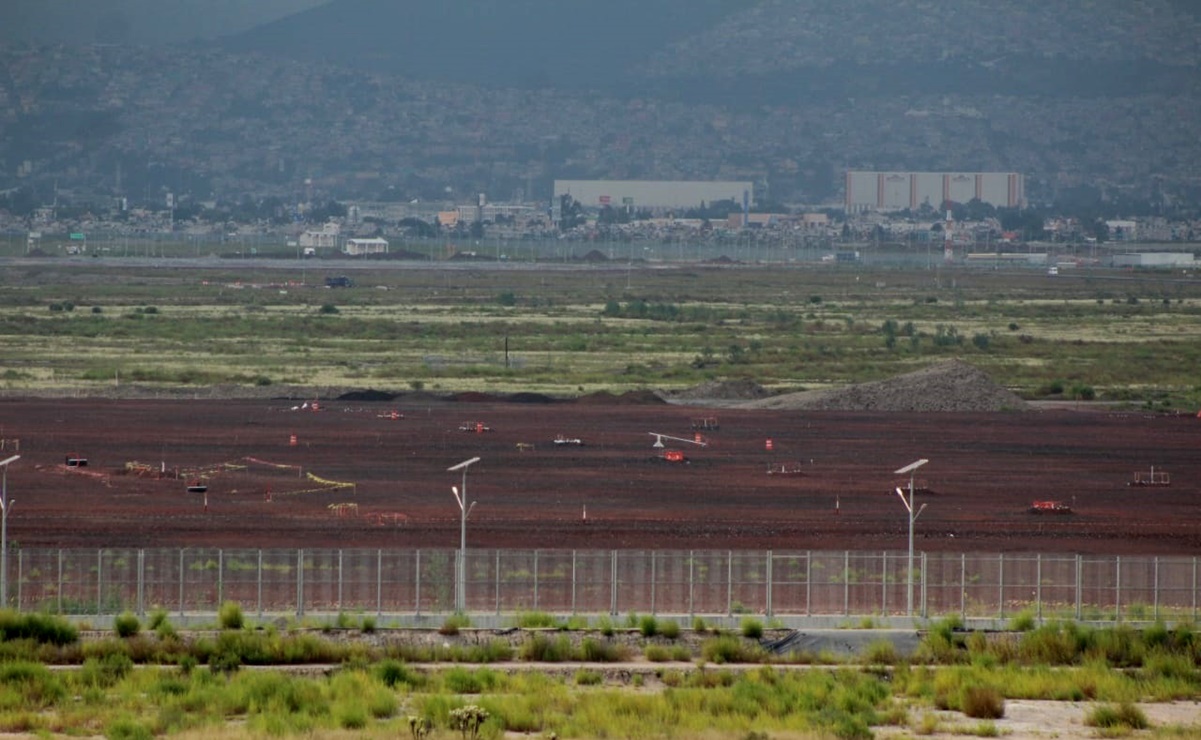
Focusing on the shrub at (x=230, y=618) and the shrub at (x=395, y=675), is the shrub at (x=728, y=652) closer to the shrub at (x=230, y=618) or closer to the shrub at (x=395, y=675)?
the shrub at (x=395, y=675)

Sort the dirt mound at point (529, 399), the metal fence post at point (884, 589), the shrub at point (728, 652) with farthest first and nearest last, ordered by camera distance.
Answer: the dirt mound at point (529, 399)
the metal fence post at point (884, 589)
the shrub at point (728, 652)

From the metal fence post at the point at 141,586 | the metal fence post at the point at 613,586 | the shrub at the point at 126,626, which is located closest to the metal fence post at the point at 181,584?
the metal fence post at the point at 141,586

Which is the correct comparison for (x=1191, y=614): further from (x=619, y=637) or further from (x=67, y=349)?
(x=67, y=349)

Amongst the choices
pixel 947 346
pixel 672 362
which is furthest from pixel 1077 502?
pixel 947 346

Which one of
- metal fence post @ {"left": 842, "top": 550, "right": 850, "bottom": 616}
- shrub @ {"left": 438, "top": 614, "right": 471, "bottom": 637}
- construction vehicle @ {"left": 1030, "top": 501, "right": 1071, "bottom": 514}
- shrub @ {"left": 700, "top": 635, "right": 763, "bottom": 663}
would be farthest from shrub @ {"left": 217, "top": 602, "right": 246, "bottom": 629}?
construction vehicle @ {"left": 1030, "top": 501, "right": 1071, "bottom": 514}

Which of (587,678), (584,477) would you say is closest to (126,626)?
(587,678)

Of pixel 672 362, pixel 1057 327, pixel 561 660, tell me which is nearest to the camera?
pixel 561 660
